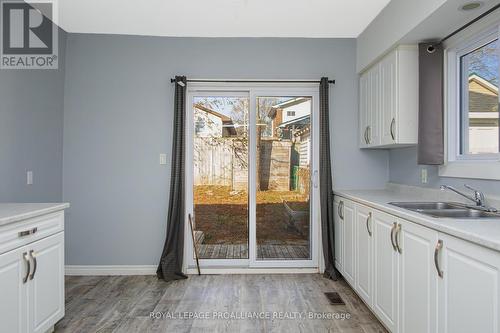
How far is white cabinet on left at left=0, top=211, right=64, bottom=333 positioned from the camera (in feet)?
5.79

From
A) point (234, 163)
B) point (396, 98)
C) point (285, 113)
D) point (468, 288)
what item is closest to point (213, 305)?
point (234, 163)

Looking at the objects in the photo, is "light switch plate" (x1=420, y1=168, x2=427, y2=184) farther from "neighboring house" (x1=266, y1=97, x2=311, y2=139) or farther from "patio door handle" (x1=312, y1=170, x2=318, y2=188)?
"neighboring house" (x1=266, y1=97, x2=311, y2=139)

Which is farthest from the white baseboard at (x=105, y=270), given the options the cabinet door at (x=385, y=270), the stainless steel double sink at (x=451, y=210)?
the stainless steel double sink at (x=451, y=210)

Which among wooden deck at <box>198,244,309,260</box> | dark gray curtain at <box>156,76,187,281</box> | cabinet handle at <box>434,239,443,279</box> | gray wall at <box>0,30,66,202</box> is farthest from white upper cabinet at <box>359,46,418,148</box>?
gray wall at <box>0,30,66,202</box>

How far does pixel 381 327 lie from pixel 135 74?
11.0ft

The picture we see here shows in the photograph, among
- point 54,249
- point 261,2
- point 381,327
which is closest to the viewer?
point 54,249

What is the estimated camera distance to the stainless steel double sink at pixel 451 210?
197 cm

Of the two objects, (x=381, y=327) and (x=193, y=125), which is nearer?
(x=381, y=327)

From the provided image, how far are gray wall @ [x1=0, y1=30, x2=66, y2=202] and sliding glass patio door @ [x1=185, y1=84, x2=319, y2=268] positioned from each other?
1.37m

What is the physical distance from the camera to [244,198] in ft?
12.0

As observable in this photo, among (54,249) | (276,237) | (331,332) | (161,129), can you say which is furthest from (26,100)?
(331,332)

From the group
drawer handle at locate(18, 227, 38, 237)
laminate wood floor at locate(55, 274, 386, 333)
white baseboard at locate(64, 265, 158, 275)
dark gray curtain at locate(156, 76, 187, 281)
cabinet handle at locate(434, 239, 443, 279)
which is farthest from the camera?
white baseboard at locate(64, 265, 158, 275)

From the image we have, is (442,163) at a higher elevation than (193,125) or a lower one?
lower

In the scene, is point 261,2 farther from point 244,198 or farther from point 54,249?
point 54,249
